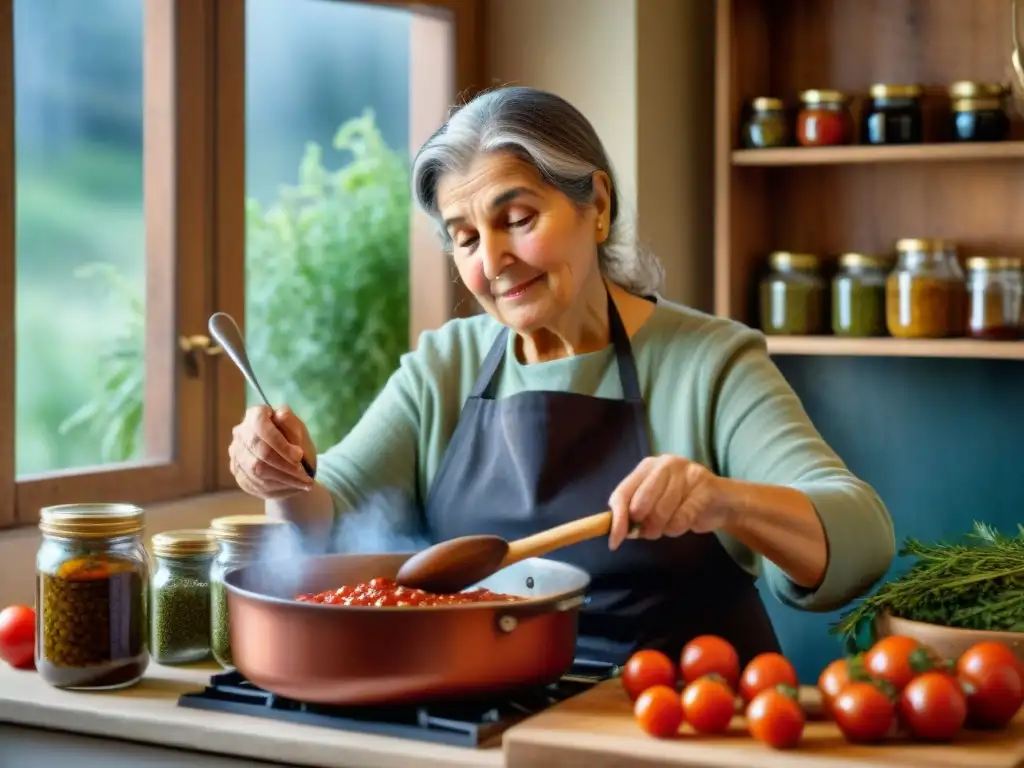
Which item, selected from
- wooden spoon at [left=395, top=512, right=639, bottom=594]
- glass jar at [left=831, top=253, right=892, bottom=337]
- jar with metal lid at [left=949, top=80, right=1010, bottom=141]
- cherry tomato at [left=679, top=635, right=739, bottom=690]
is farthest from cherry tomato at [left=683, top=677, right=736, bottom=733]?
jar with metal lid at [left=949, top=80, right=1010, bottom=141]

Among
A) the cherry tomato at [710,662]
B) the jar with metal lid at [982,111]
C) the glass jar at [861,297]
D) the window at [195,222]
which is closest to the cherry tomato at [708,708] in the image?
the cherry tomato at [710,662]

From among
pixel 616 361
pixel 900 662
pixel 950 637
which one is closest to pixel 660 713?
pixel 900 662

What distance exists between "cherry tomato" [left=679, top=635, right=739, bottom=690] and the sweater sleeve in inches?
11.0

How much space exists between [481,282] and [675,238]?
1334mm

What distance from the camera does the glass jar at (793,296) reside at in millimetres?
3188

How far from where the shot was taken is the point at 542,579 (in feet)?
5.76

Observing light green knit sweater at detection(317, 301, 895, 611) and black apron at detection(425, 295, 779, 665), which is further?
black apron at detection(425, 295, 779, 665)

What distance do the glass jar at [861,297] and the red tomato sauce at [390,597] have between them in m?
1.65

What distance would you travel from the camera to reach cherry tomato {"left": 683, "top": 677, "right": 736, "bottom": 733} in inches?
55.7

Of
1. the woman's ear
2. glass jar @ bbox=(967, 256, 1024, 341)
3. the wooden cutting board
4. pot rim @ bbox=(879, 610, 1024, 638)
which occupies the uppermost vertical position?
the woman's ear

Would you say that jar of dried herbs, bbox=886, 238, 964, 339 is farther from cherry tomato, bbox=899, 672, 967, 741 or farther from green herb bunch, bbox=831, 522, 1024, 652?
cherry tomato, bbox=899, 672, 967, 741

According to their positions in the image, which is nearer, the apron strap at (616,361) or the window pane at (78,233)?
the apron strap at (616,361)

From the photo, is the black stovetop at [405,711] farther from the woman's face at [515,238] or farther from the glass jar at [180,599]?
the woman's face at [515,238]

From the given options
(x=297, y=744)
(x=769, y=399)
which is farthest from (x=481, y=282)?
(x=297, y=744)
